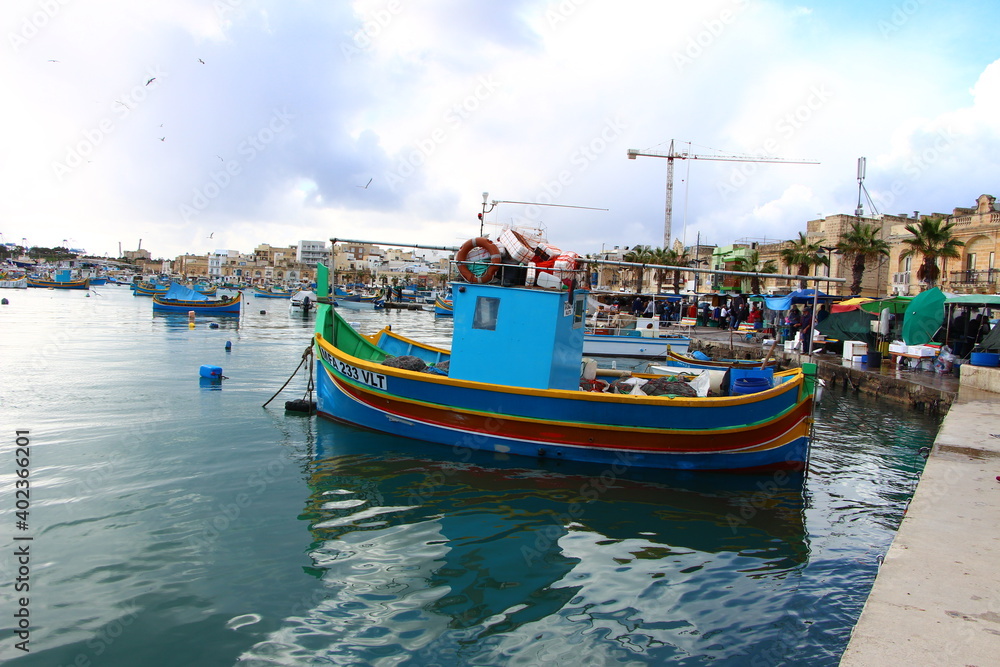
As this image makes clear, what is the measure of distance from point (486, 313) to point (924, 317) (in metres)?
16.1

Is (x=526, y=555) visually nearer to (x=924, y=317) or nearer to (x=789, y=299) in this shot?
(x=924, y=317)

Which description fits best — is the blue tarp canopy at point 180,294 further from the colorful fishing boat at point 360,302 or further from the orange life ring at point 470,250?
the orange life ring at point 470,250

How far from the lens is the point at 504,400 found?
9.88 metres

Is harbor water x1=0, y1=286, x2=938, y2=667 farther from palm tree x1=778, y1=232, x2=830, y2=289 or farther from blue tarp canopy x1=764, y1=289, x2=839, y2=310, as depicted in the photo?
palm tree x1=778, y1=232, x2=830, y2=289

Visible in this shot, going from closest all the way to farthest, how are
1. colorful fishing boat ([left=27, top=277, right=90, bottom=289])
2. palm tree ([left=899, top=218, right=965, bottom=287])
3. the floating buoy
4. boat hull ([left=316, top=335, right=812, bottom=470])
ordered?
boat hull ([left=316, top=335, right=812, bottom=470]) < the floating buoy < palm tree ([left=899, top=218, right=965, bottom=287]) < colorful fishing boat ([left=27, top=277, right=90, bottom=289])

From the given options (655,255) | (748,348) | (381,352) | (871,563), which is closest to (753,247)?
(655,255)

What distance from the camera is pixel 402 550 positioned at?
265 inches

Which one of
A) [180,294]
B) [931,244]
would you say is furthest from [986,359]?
[180,294]

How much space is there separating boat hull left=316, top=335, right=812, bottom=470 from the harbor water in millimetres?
302

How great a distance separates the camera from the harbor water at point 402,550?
5074 millimetres

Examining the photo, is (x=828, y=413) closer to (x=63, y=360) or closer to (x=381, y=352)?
(x=381, y=352)

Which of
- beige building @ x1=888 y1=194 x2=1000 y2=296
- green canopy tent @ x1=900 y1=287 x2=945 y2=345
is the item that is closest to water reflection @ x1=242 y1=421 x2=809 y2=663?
green canopy tent @ x1=900 y1=287 x2=945 y2=345

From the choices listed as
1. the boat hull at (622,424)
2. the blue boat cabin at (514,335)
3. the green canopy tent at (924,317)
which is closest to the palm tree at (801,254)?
the green canopy tent at (924,317)

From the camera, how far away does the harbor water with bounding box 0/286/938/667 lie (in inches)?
200
